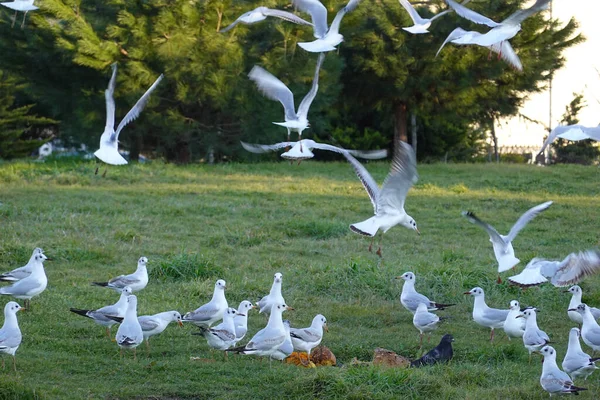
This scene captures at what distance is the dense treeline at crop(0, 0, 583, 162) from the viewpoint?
21047 mm

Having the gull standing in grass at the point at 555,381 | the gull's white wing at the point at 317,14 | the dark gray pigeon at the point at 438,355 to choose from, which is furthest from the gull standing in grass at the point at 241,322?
the gull's white wing at the point at 317,14

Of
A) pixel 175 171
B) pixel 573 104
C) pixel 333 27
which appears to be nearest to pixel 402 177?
pixel 333 27

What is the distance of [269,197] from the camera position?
1667cm

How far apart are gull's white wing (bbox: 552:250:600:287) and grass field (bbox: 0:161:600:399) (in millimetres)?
588

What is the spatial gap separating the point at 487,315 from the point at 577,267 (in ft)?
3.08

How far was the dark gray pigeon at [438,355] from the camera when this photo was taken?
7641 millimetres

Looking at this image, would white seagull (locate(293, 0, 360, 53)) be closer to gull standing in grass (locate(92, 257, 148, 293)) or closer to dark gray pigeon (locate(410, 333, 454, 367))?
gull standing in grass (locate(92, 257, 148, 293))

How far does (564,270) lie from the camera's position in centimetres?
866

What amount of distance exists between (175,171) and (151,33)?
330cm

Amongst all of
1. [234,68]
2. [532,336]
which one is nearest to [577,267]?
[532,336]

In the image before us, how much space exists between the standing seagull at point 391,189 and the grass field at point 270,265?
0.65 meters

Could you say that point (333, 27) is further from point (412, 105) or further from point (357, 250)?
point (412, 105)

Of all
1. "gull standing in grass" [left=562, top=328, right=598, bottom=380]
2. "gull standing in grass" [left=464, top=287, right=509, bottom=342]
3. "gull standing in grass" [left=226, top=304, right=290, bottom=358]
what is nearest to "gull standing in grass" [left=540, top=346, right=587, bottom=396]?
"gull standing in grass" [left=562, top=328, right=598, bottom=380]

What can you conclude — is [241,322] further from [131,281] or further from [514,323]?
[514,323]
